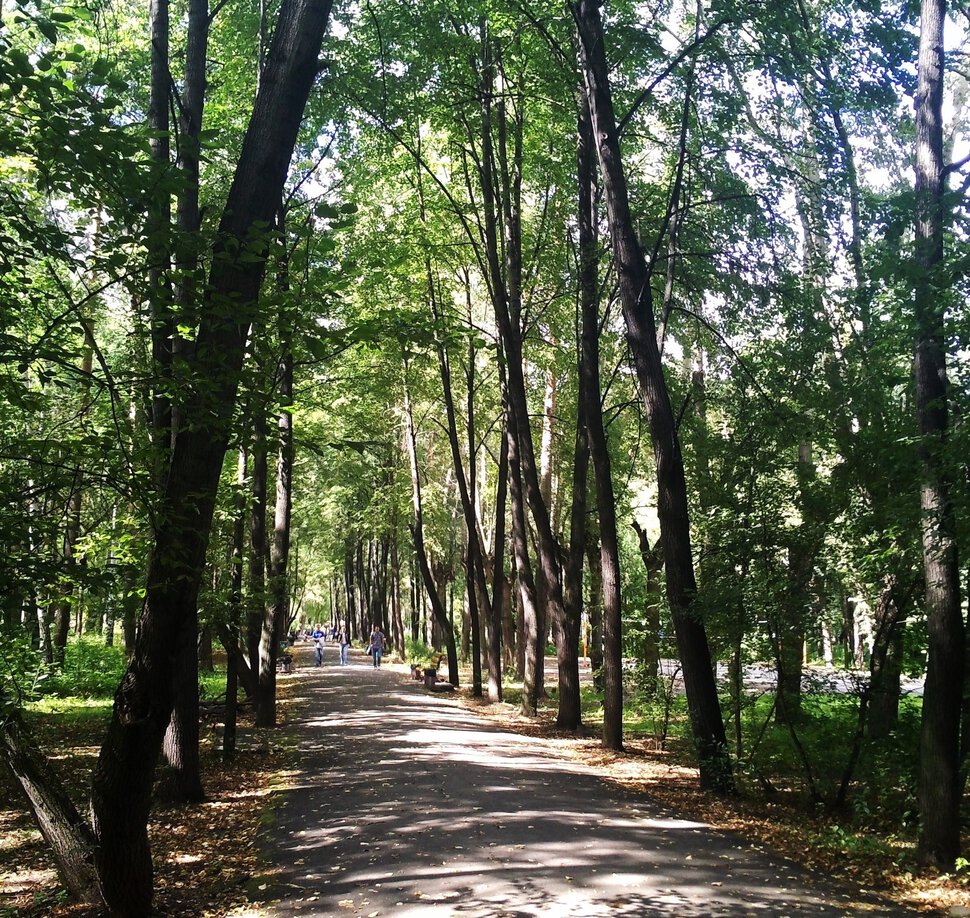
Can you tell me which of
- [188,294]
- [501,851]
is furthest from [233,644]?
[188,294]

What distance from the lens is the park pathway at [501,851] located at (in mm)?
6199

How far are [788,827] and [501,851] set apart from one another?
335 centimetres

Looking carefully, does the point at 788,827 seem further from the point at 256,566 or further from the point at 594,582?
the point at 594,582

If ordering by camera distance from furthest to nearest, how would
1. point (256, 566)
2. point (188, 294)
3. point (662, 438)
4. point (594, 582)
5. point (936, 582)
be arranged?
1. point (594, 582)
2. point (256, 566)
3. point (662, 438)
4. point (936, 582)
5. point (188, 294)

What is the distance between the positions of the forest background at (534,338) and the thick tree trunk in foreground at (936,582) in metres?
0.03

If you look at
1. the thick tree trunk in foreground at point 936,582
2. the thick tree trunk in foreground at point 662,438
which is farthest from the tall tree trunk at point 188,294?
the thick tree trunk in foreground at point 936,582

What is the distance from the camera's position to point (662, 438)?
11.1 meters

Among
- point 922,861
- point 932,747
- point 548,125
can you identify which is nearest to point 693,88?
point 548,125

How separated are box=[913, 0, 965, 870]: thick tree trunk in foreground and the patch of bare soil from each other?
1.41ft

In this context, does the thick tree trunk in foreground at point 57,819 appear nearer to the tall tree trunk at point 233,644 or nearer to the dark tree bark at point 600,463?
the tall tree trunk at point 233,644

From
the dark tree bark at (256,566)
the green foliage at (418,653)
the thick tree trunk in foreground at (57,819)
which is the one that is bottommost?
the green foliage at (418,653)

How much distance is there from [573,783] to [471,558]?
50.1 feet

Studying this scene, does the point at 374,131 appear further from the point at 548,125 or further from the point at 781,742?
the point at 781,742

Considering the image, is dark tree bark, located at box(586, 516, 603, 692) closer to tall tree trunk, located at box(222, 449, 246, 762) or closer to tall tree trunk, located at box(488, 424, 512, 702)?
tall tree trunk, located at box(488, 424, 512, 702)
